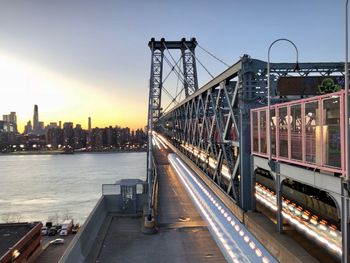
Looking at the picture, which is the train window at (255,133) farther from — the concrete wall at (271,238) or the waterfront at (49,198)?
the waterfront at (49,198)

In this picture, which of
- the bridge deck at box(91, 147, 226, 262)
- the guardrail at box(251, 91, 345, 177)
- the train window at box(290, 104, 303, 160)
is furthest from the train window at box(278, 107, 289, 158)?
the bridge deck at box(91, 147, 226, 262)

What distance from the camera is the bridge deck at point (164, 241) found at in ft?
46.6

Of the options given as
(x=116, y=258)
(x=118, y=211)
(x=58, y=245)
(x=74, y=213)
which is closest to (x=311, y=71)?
(x=116, y=258)

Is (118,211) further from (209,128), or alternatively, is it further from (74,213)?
(74,213)

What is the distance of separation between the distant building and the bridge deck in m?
14.0

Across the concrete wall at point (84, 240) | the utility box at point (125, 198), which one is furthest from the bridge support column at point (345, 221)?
the utility box at point (125, 198)

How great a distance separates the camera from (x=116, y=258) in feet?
46.2

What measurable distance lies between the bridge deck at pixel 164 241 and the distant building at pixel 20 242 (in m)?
14.0

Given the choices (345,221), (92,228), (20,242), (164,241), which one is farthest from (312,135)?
(20,242)

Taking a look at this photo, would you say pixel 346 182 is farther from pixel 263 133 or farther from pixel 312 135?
pixel 263 133

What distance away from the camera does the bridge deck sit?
14195 mm

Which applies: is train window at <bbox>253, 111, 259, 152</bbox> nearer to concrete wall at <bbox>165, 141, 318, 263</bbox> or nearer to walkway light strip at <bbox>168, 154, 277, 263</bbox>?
concrete wall at <bbox>165, 141, 318, 263</bbox>

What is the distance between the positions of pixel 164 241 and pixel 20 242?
71.4 feet

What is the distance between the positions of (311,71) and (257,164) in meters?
4.92
